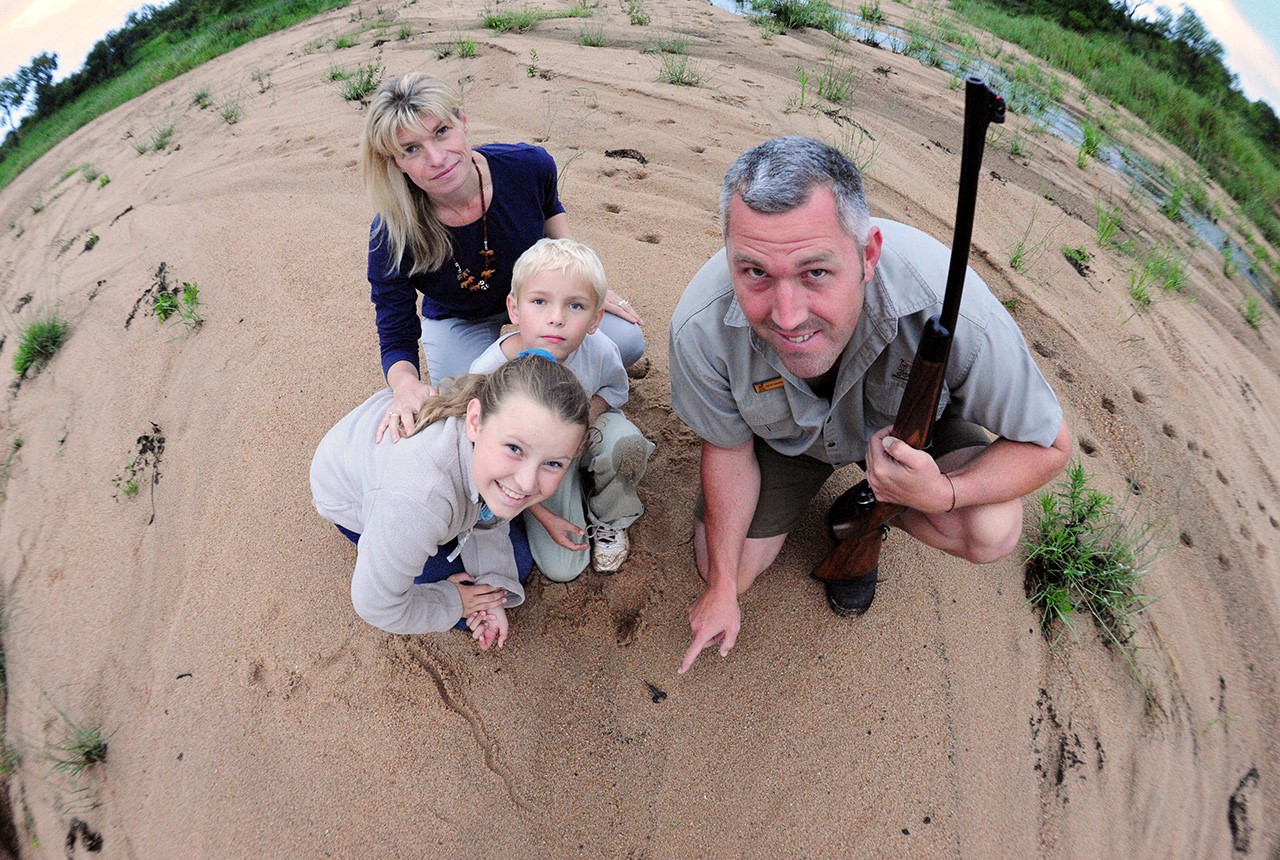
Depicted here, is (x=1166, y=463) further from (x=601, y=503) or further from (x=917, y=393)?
(x=601, y=503)

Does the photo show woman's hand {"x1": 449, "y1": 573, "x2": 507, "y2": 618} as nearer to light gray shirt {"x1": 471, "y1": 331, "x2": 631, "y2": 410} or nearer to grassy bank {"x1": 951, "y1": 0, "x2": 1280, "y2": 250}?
light gray shirt {"x1": 471, "y1": 331, "x2": 631, "y2": 410}

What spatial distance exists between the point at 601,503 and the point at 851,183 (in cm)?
127

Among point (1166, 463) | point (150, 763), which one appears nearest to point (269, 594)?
point (150, 763)

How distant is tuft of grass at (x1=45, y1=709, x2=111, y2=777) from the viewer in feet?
7.09

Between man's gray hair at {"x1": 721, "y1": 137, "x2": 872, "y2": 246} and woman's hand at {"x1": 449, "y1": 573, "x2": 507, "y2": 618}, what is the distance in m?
1.37

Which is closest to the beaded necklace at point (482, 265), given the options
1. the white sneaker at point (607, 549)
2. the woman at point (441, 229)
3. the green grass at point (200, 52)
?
the woman at point (441, 229)

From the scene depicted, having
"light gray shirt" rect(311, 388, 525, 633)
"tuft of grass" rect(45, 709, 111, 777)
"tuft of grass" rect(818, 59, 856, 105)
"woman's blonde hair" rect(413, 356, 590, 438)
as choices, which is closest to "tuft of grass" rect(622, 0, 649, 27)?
"tuft of grass" rect(818, 59, 856, 105)

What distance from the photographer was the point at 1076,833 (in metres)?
2.01

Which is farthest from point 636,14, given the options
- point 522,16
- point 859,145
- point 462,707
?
point 462,707

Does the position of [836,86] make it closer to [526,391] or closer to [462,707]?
[526,391]

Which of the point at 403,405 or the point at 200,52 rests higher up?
the point at 403,405

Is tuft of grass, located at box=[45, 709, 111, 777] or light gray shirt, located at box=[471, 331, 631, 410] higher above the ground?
light gray shirt, located at box=[471, 331, 631, 410]

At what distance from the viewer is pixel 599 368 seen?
2344 millimetres

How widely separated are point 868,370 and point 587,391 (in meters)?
0.91
